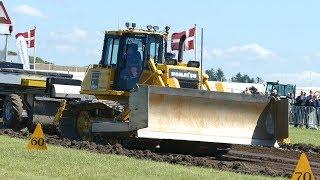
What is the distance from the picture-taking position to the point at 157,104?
20.9 meters

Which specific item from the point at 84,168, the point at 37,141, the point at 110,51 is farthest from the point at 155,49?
the point at 84,168

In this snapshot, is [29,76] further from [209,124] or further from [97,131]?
[209,124]

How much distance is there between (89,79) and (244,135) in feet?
14.9

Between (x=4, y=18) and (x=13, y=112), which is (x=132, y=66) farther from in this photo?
(x=4, y=18)

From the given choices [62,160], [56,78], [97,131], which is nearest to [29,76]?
[56,78]

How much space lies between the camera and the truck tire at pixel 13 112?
2708 cm

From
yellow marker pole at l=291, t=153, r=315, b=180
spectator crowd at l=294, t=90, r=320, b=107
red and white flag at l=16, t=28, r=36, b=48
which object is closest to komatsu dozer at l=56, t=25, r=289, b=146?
yellow marker pole at l=291, t=153, r=315, b=180

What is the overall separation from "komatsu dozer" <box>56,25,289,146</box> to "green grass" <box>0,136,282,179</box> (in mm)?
2543

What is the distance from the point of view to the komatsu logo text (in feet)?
73.2

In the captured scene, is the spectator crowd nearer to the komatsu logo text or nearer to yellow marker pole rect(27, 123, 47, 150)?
the komatsu logo text

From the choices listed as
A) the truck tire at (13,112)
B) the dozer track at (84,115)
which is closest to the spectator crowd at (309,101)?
the truck tire at (13,112)

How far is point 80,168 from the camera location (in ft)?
51.4

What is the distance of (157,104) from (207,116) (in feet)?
4.29

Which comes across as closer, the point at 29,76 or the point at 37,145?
the point at 37,145
